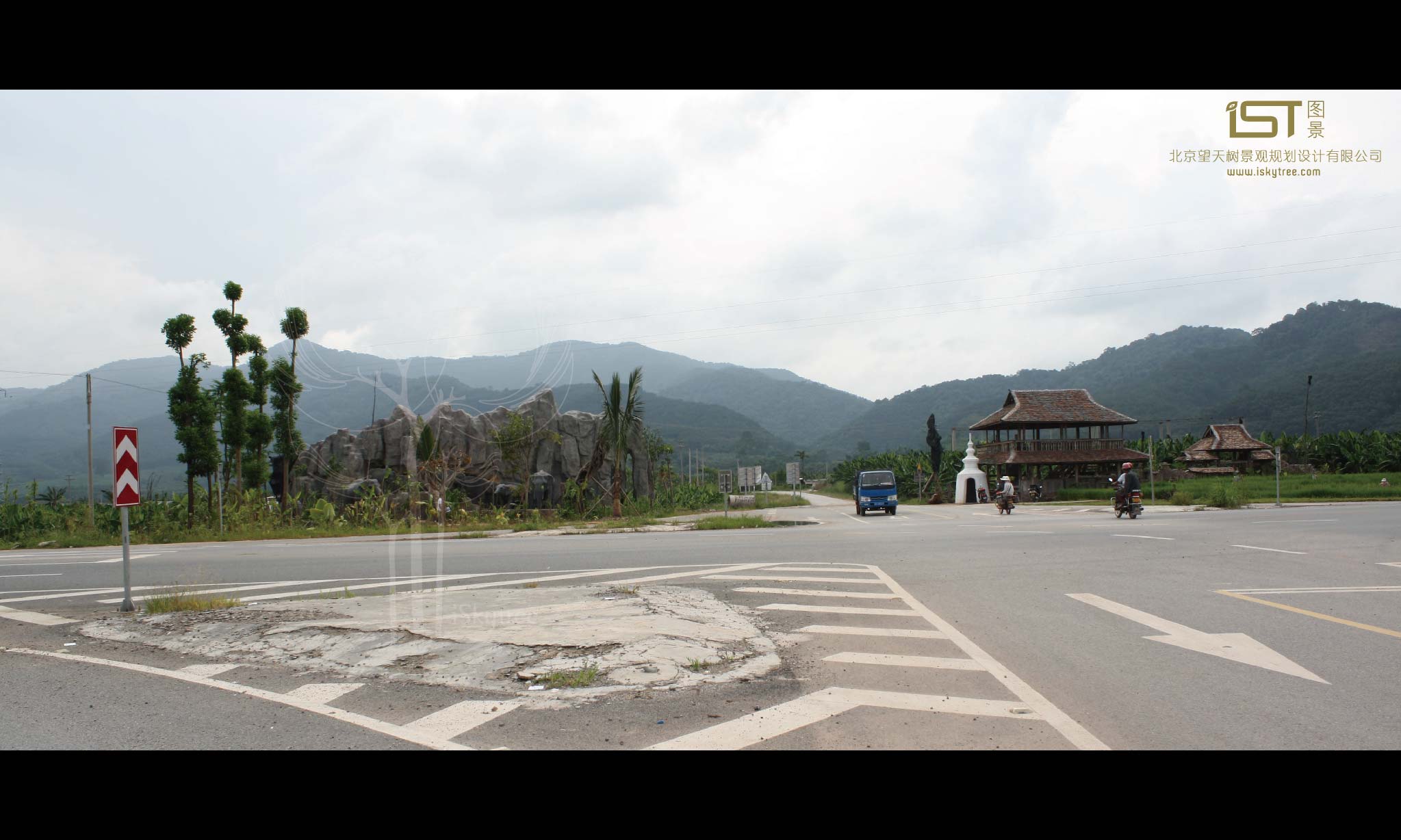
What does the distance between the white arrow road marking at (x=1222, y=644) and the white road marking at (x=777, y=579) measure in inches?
142

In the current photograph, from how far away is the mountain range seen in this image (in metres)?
10.8

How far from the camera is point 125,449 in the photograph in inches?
404

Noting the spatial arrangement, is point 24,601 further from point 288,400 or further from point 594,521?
point 288,400

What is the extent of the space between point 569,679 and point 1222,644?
18.5 ft

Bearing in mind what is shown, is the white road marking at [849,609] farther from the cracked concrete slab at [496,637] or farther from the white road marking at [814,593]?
the white road marking at [814,593]

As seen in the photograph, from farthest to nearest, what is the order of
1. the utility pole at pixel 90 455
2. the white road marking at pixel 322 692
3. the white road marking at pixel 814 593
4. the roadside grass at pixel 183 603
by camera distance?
the utility pole at pixel 90 455
the white road marking at pixel 814 593
the roadside grass at pixel 183 603
the white road marking at pixel 322 692

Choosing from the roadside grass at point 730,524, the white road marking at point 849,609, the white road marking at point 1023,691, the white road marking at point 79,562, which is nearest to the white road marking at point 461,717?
the white road marking at point 1023,691

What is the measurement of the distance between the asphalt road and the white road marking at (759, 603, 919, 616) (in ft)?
0.53

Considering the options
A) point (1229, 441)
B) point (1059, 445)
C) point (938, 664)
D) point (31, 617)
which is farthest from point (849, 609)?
point (1229, 441)

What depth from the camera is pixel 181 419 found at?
26203 millimetres

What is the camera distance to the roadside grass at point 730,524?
24.6m

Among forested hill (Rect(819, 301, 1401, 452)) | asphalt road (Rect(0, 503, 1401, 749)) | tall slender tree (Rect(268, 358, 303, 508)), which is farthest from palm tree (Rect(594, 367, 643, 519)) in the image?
forested hill (Rect(819, 301, 1401, 452))

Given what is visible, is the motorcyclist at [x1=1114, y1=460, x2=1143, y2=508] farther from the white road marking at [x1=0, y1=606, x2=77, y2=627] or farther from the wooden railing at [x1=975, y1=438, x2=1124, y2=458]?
the white road marking at [x1=0, y1=606, x2=77, y2=627]

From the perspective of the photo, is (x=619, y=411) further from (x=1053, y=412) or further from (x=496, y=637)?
(x=1053, y=412)
